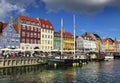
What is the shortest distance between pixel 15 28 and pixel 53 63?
133ft

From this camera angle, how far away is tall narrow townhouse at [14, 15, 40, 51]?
112 metres

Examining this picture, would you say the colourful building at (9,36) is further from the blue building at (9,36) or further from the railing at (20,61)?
the railing at (20,61)

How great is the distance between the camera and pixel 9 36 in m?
106

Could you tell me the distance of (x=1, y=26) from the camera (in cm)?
10406

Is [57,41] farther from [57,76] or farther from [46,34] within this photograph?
[57,76]

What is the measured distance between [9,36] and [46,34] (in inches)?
1079

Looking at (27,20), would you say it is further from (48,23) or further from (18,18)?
(48,23)

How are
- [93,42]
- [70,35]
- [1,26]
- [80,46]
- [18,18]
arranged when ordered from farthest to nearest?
[93,42] < [80,46] < [70,35] < [18,18] < [1,26]

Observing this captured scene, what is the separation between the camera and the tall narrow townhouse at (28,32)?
112125mm

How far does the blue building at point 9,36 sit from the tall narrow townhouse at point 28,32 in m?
3.03

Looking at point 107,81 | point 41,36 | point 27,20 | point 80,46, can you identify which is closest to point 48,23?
point 41,36

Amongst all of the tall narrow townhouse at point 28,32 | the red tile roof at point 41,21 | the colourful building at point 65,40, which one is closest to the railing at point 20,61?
the tall narrow townhouse at point 28,32

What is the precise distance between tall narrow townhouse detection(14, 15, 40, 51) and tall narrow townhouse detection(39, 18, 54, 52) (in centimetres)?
379

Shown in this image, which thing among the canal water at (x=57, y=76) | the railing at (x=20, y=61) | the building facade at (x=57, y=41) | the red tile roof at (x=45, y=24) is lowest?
the canal water at (x=57, y=76)
